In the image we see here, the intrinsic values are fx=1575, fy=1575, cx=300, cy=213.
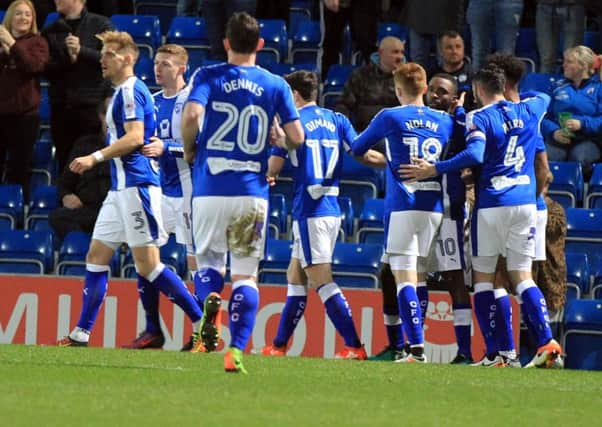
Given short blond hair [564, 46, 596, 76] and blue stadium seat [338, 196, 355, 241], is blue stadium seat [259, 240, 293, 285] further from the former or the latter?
short blond hair [564, 46, 596, 76]

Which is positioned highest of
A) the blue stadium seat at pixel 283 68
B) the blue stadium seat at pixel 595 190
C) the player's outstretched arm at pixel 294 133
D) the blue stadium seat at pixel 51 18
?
the blue stadium seat at pixel 51 18

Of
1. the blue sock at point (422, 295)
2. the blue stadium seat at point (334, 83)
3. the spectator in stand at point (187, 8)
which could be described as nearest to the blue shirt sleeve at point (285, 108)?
the blue sock at point (422, 295)

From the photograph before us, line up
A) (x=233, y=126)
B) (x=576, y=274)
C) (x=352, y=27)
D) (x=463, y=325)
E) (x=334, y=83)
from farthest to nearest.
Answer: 1. (x=352, y=27)
2. (x=334, y=83)
3. (x=576, y=274)
4. (x=463, y=325)
5. (x=233, y=126)

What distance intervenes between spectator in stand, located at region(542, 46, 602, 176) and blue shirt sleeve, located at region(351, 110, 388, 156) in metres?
3.82

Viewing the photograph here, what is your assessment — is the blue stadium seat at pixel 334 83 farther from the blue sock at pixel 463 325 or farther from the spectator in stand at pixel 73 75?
the blue sock at pixel 463 325

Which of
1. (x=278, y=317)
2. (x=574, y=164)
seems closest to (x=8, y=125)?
(x=278, y=317)

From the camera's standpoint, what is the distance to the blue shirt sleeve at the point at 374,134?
35.9 ft

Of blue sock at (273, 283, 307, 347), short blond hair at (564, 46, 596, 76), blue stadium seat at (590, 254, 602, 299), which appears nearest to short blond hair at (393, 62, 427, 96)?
blue sock at (273, 283, 307, 347)

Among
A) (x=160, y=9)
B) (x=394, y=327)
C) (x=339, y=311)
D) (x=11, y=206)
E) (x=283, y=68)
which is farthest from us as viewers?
(x=160, y=9)

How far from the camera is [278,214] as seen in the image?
47.2 ft

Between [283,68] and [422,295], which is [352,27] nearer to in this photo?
[283,68]

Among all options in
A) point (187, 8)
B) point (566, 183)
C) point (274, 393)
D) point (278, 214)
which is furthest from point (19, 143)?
point (274, 393)

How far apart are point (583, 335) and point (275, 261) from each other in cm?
277

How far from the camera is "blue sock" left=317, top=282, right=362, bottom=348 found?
447 inches
